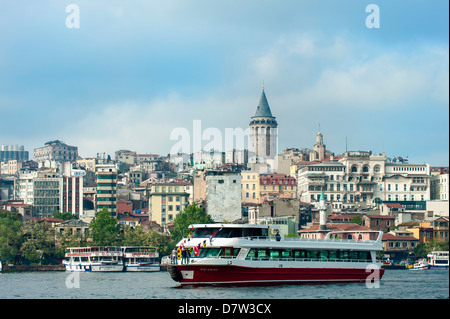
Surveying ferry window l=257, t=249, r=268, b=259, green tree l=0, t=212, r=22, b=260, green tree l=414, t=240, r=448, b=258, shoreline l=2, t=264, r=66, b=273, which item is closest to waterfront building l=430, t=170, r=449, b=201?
green tree l=414, t=240, r=448, b=258

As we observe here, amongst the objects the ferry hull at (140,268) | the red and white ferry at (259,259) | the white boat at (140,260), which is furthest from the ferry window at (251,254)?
the white boat at (140,260)

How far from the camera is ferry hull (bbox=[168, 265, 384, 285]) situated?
141ft

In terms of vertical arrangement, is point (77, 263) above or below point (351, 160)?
below

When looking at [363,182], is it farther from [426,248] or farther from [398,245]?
[426,248]

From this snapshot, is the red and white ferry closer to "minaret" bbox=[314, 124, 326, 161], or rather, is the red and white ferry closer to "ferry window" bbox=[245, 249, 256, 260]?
"ferry window" bbox=[245, 249, 256, 260]

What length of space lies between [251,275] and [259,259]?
3.92 ft

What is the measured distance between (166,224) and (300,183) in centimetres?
4076

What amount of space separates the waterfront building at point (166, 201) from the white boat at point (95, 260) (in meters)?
34.5

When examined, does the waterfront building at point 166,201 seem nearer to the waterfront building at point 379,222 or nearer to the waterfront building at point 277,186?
the waterfront building at point 277,186

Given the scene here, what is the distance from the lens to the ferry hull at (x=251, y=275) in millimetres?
42906

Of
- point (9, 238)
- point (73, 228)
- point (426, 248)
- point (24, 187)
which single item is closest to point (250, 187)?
point (24, 187)
